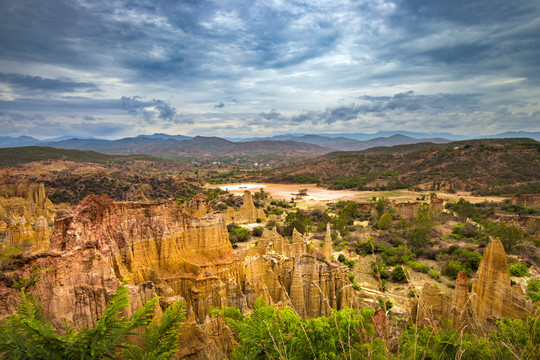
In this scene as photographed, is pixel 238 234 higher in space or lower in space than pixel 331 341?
lower

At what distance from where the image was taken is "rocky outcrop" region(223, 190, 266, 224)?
54688 mm

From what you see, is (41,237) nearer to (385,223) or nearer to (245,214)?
(245,214)

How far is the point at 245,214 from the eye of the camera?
183 ft

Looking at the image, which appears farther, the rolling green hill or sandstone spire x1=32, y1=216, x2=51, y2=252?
the rolling green hill

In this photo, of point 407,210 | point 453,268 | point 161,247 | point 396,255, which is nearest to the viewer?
point 161,247

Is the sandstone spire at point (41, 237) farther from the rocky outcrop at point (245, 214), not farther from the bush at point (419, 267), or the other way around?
the bush at point (419, 267)

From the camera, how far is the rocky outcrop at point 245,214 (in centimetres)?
5469

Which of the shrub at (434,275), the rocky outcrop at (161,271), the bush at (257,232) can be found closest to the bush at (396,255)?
the shrub at (434,275)

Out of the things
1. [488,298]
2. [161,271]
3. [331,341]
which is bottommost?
[488,298]

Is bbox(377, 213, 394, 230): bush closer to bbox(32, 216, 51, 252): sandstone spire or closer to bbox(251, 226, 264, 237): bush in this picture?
bbox(251, 226, 264, 237): bush

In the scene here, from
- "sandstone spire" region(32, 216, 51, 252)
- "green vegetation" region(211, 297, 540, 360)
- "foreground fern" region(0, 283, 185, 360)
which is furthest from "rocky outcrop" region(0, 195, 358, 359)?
"sandstone spire" region(32, 216, 51, 252)

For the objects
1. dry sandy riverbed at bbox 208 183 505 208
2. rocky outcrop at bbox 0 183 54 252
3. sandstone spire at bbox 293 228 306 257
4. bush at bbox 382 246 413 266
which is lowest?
dry sandy riverbed at bbox 208 183 505 208

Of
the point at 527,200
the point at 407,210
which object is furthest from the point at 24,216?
the point at 527,200

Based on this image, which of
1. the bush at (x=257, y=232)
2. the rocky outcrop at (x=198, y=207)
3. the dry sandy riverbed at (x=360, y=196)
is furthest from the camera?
the dry sandy riverbed at (x=360, y=196)
